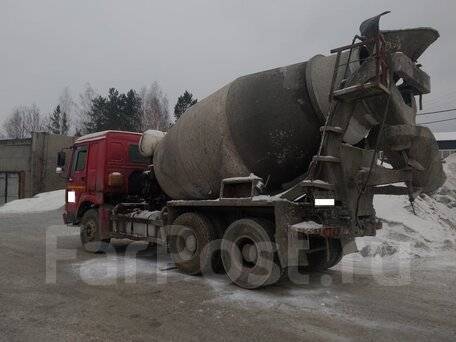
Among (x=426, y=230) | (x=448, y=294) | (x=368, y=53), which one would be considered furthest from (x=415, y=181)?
(x=426, y=230)

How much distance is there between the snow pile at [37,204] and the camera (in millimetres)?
24358

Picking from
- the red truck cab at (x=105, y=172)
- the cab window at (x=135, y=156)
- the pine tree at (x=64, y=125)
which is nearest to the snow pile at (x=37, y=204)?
the red truck cab at (x=105, y=172)

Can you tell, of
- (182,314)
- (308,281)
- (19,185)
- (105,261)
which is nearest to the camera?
(182,314)

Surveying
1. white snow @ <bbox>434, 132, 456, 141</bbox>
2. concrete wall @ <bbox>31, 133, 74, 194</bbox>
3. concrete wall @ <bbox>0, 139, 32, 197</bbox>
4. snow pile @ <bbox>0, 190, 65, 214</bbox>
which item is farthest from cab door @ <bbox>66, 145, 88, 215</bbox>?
white snow @ <bbox>434, 132, 456, 141</bbox>

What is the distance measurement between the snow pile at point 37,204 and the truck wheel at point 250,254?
63.7 ft

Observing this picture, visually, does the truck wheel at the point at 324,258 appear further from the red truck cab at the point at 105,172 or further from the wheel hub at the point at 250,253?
the red truck cab at the point at 105,172

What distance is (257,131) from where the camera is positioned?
6879 millimetres

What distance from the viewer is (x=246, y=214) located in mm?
6961

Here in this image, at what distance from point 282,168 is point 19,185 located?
25.9m

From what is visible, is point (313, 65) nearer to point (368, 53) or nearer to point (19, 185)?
point (368, 53)

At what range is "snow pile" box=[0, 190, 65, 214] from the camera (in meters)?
24.4

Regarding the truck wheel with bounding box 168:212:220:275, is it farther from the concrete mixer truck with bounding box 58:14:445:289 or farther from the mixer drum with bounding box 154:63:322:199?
the mixer drum with bounding box 154:63:322:199

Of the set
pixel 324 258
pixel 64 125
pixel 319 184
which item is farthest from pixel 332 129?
pixel 64 125

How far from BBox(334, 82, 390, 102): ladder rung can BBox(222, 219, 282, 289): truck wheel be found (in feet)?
6.68
